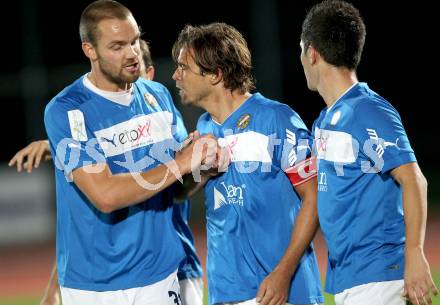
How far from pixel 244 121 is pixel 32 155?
53.0 inches

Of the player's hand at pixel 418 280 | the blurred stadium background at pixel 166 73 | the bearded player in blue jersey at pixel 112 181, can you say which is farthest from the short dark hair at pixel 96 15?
the blurred stadium background at pixel 166 73

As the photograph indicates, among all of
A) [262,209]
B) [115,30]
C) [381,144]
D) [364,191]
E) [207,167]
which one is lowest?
[262,209]

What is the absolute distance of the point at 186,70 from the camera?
4.60m

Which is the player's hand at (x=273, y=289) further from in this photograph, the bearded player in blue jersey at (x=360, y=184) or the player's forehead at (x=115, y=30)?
the player's forehead at (x=115, y=30)

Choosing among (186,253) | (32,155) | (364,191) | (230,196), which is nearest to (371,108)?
(364,191)

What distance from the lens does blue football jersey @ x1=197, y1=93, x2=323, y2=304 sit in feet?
14.2

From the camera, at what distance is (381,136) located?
3.97 metres

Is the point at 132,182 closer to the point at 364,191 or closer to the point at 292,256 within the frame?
the point at 292,256

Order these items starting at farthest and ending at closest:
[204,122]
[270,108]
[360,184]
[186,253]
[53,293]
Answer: [53,293] → [186,253] → [204,122] → [270,108] → [360,184]

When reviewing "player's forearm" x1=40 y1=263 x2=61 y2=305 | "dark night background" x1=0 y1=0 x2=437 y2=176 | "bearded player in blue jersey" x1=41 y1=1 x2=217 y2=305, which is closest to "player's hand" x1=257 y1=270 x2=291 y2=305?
"bearded player in blue jersey" x1=41 y1=1 x2=217 y2=305

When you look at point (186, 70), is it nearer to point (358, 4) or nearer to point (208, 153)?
point (208, 153)

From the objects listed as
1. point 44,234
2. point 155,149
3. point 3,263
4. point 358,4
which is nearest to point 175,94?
point 44,234

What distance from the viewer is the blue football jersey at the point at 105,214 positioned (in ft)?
14.5

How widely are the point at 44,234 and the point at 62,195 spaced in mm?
8616
